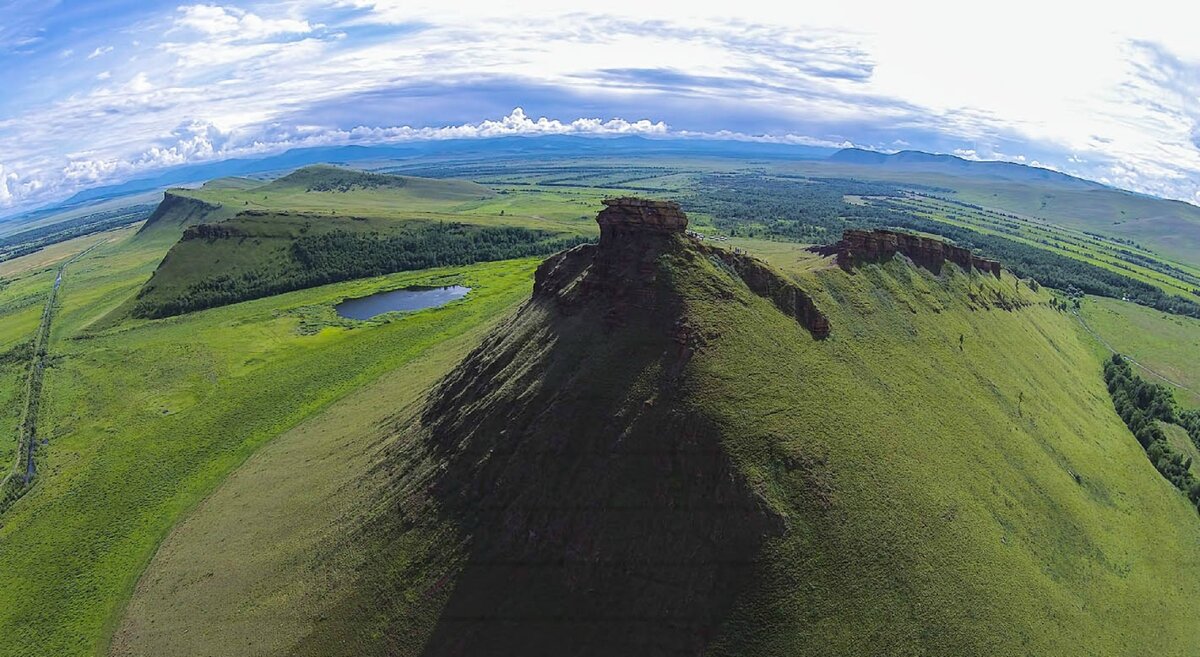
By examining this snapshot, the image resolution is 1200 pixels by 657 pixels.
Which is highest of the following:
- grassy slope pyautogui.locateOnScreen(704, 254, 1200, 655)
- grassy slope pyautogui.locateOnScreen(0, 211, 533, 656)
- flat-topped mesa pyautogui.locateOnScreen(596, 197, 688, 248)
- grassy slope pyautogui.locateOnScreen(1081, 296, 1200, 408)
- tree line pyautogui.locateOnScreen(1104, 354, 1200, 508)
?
flat-topped mesa pyautogui.locateOnScreen(596, 197, 688, 248)

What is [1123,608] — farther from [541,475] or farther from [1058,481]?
[541,475]

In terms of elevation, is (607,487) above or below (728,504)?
below

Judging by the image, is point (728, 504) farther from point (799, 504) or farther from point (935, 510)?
point (935, 510)

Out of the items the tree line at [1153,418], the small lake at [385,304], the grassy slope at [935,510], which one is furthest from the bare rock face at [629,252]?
the small lake at [385,304]

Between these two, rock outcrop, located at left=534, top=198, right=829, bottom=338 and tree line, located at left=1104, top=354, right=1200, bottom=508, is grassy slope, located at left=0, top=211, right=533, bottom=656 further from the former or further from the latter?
tree line, located at left=1104, top=354, right=1200, bottom=508

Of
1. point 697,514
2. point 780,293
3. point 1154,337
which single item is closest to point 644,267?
point 780,293

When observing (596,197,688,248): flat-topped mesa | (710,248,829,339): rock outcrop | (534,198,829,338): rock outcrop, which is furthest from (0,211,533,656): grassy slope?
(710,248,829,339): rock outcrop
